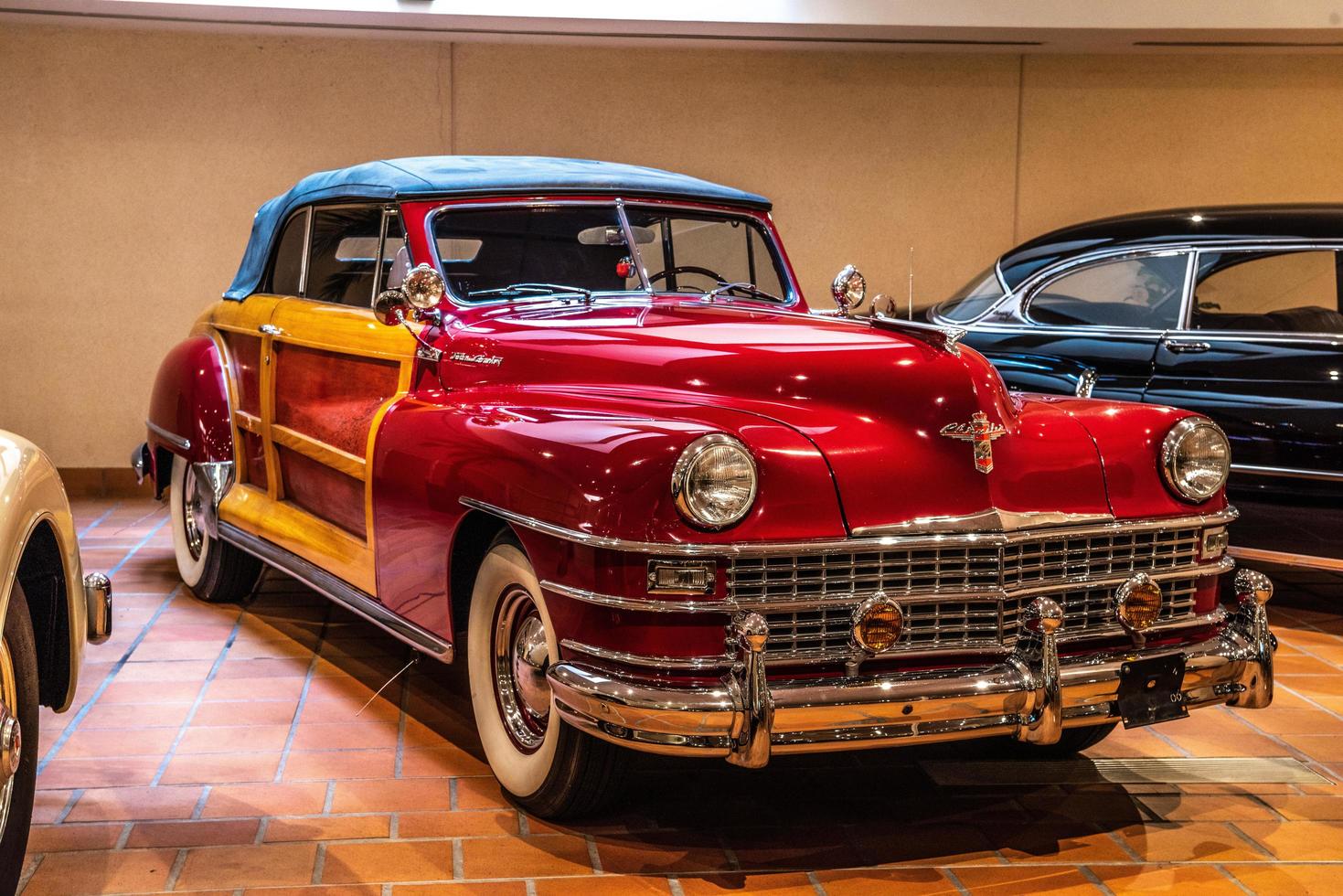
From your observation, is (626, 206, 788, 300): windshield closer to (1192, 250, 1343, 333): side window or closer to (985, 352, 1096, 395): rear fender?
(985, 352, 1096, 395): rear fender

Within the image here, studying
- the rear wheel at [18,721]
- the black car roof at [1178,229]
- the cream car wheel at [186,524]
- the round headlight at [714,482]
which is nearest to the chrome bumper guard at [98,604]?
the rear wheel at [18,721]

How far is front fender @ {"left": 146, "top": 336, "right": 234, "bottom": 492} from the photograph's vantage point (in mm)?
5230

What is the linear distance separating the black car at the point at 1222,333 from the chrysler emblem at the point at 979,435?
2309mm

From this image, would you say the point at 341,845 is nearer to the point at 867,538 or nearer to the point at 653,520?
the point at 653,520

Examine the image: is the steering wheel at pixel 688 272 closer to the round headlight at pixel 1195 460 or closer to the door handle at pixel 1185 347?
the round headlight at pixel 1195 460

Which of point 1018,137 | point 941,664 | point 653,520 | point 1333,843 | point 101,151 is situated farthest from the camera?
point 1018,137

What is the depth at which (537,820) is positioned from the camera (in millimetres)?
3301

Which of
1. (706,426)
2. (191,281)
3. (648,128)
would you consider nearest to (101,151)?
(191,281)

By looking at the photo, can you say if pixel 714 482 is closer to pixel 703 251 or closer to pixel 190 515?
pixel 703 251

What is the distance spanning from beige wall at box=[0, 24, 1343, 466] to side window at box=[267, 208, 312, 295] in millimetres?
2743

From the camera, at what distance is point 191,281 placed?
26.1ft

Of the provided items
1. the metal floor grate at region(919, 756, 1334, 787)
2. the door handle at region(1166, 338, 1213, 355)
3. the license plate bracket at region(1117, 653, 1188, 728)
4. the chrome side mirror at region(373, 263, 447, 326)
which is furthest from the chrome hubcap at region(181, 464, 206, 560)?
the door handle at region(1166, 338, 1213, 355)

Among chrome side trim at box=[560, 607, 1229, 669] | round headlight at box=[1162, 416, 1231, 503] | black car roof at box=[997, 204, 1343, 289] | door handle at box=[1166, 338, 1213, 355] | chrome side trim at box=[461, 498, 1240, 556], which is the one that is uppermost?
black car roof at box=[997, 204, 1343, 289]

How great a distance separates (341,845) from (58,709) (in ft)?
2.27
